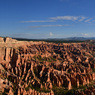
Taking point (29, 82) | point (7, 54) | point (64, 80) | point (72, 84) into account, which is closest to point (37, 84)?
point (29, 82)

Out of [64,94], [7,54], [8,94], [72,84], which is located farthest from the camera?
[7,54]

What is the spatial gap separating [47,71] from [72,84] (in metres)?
11.6

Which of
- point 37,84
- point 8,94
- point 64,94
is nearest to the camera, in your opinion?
point 8,94

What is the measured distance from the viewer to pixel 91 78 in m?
53.5

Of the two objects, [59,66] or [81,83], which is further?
[59,66]

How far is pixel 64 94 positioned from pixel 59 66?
71.4 feet

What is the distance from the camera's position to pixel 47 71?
5322 centimetres

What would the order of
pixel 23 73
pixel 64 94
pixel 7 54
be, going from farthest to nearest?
pixel 7 54 < pixel 23 73 < pixel 64 94

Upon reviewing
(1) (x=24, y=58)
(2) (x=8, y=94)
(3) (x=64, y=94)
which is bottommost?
(3) (x=64, y=94)

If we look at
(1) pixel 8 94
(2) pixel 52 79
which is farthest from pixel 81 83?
(1) pixel 8 94

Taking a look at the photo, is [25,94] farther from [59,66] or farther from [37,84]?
[59,66]

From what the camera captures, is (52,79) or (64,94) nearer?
(64,94)

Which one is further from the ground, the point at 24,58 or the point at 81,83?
the point at 24,58

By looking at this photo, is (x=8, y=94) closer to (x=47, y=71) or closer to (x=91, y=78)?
(x=47, y=71)
